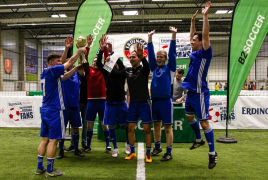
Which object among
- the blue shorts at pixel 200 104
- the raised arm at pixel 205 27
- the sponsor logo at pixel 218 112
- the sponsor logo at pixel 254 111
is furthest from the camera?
the sponsor logo at pixel 218 112

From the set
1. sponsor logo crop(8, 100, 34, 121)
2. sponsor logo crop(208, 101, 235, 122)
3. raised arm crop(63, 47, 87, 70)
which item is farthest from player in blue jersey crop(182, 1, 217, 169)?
sponsor logo crop(8, 100, 34, 121)

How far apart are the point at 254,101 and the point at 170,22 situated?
52.0 ft

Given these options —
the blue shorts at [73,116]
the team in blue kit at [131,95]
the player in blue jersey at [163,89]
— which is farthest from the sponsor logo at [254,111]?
the blue shorts at [73,116]

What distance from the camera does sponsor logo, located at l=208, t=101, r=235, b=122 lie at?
25.4 feet

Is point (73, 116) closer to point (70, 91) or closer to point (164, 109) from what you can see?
point (70, 91)

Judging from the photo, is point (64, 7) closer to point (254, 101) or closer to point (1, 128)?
point (1, 128)

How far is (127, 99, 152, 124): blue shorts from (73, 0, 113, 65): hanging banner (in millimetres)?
2683

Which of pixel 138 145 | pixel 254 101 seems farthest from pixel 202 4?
pixel 138 145

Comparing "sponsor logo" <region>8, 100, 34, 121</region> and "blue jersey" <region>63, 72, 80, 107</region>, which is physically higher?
"blue jersey" <region>63, 72, 80, 107</region>

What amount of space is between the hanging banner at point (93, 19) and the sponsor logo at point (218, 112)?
175 inches

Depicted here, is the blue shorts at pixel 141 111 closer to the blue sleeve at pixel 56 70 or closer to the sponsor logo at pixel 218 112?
the blue sleeve at pixel 56 70

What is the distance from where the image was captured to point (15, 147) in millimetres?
5184

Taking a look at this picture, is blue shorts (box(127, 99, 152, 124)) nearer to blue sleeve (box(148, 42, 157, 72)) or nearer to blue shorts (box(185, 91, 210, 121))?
blue sleeve (box(148, 42, 157, 72))

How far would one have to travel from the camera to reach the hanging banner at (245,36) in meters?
5.38
